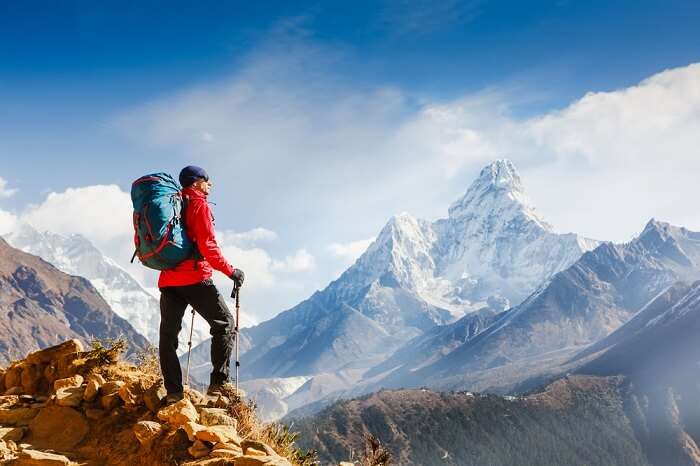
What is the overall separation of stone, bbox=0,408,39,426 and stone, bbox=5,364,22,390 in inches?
68.0

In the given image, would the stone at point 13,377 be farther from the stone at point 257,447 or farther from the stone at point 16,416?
the stone at point 257,447

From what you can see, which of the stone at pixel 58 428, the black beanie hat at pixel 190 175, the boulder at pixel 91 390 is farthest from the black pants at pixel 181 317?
the black beanie hat at pixel 190 175

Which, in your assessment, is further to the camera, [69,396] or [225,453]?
[69,396]

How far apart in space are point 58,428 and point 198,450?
293 cm

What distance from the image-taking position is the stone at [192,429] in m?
7.16

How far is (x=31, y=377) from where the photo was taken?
424 inches

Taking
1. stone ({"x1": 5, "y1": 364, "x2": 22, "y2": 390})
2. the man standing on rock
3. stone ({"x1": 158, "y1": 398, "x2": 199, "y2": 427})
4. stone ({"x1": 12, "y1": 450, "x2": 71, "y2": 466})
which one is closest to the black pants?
the man standing on rock

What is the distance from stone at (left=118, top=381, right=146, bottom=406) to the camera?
28.3ft

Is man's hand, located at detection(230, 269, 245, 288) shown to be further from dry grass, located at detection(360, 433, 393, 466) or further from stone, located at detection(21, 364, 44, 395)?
stone, located at detection(21, 364, 44, 395)

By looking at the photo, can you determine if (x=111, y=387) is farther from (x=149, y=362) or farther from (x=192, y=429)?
(x=192, y=429)

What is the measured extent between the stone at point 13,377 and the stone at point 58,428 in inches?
90.6

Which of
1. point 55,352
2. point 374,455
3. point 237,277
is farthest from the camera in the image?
point 55,352

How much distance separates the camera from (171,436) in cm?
732

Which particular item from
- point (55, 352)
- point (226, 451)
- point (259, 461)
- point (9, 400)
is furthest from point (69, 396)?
point (259, 461)
